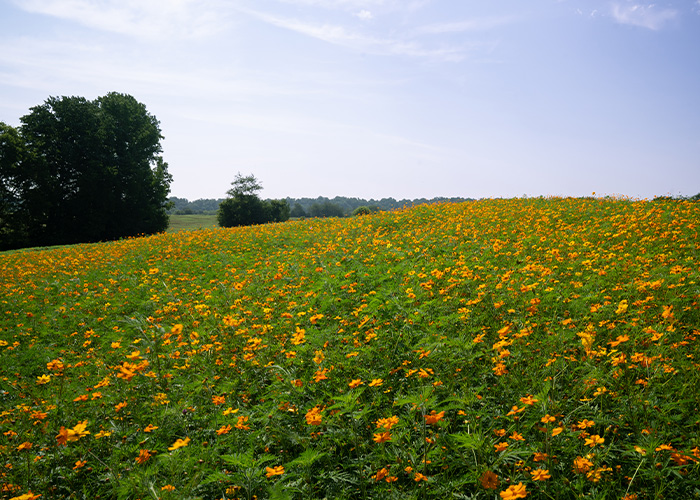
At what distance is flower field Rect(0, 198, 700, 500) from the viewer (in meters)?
2.33

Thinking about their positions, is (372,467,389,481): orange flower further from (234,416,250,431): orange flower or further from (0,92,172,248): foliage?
(0,92,172,248): foliage

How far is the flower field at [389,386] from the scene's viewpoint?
2.33 metres

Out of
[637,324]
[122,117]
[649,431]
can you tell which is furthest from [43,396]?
[122,117]

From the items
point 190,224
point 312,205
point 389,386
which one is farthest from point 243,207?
point 312,205

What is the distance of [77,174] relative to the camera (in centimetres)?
2905

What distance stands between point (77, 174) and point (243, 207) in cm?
1957

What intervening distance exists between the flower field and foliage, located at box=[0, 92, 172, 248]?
26349mm

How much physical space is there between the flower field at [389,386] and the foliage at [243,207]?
3940cm

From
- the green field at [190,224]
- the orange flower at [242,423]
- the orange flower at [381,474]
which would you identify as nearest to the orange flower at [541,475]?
the orange flower at [381,474]

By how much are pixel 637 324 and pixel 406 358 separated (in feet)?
8.21

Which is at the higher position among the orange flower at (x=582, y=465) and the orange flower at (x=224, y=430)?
the orange flower at (x=582, y=465)

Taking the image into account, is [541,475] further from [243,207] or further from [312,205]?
[312,205]

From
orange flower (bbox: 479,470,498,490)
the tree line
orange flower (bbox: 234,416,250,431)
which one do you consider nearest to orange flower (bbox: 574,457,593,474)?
orange flower (bbox: 479,470,498,490)

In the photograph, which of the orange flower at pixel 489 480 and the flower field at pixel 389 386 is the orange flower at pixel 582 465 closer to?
the flower field at pixel 389 386
